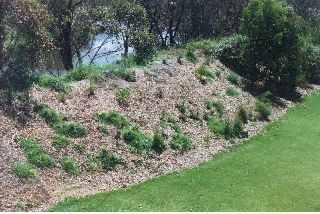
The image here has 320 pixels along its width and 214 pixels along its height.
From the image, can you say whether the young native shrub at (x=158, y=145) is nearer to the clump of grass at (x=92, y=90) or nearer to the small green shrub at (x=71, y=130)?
the small green shrub at (x=71, y=130)

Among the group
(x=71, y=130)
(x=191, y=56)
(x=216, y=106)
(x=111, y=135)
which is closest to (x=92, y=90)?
(x=111, y=135)

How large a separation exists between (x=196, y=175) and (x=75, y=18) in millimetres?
11626

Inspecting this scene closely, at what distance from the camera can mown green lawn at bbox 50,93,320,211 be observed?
12.2m

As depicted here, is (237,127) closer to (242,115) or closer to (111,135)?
(242,115)

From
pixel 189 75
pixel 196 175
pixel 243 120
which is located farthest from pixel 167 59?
pixel 196 175

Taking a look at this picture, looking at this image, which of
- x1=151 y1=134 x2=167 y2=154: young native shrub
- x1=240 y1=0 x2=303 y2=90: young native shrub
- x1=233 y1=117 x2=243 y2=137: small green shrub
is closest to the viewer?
x1=151 y1=134 x2=167 y2=154: young native shrub

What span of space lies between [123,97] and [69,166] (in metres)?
4.17

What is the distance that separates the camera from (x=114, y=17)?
76.5ft

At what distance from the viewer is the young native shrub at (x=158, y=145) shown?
15383 mm

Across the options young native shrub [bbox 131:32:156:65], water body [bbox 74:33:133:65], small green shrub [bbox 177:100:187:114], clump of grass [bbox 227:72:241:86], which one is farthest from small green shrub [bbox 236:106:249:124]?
water body [bbox 74:33:133:65]

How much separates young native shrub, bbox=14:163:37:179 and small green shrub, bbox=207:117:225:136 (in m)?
6.59

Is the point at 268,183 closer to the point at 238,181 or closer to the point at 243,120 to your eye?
A: the point at 238,181

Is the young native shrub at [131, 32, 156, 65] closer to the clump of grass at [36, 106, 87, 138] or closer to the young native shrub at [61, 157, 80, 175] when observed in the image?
the clump of grass at [36, 106, 87, 138]

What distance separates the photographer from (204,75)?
71.8ft
